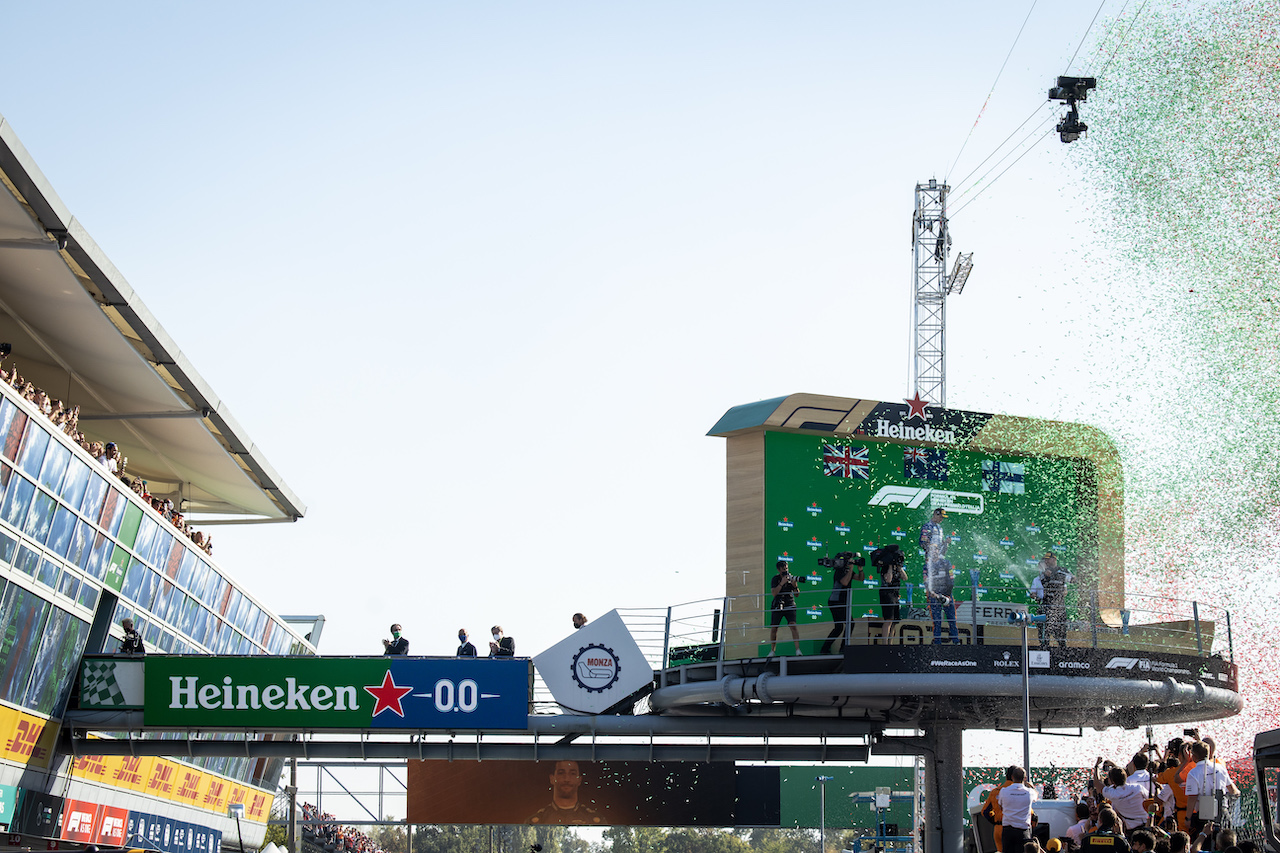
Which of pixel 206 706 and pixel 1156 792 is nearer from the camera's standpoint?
pixel 1156 792

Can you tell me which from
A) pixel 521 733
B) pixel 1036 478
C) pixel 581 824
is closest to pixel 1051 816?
pixel 521 733

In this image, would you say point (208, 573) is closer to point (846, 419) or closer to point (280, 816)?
point (846, 419)

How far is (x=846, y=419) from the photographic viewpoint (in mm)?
32094

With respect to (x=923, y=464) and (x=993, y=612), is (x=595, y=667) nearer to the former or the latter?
(x=993, y=612)

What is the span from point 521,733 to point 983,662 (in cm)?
900

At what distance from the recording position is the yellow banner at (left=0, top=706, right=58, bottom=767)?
2630 centimetres

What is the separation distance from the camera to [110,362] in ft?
Result: 110

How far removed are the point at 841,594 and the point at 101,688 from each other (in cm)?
1459

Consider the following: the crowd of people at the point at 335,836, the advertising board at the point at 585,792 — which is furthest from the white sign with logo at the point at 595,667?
the crowd of people at the point at 335,836

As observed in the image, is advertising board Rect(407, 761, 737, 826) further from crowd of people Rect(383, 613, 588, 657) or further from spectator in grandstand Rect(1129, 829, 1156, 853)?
spectator in grandstand Rect(1129, 829, 1156, 853)

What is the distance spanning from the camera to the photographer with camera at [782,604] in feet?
87.9

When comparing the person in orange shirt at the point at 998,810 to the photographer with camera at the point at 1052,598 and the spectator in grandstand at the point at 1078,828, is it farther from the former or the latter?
the photographer with camera at the point at 1052,598

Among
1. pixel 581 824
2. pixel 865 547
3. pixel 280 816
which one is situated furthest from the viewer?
pixel 280 816

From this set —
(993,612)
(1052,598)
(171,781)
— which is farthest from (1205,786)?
(171,781)
